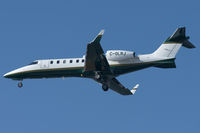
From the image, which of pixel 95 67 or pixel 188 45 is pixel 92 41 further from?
pixel 188 45

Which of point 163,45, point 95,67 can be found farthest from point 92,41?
point 163,45

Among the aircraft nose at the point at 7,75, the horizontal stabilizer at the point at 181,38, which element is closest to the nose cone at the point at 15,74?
the aircraft nose at the point at 7,75

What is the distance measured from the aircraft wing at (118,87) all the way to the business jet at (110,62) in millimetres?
1285

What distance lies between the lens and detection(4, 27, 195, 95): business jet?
179 feet

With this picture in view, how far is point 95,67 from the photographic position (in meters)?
55.6

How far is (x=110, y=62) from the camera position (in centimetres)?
5600

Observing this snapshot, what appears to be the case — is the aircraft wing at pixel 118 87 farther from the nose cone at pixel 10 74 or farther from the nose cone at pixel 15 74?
the nose cone at pixel 10 74

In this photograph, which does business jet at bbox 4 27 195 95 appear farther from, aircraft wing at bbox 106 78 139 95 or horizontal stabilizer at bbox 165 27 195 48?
aircraft wing at bbox 106 78 139 95

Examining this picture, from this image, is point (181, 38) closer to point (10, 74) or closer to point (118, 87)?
point (118, 87)

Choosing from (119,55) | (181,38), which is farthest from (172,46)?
(119,55)

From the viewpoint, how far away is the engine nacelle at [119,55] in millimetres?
54906

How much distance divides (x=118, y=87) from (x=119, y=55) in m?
6.55

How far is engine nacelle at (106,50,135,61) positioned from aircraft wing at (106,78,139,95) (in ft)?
12.3

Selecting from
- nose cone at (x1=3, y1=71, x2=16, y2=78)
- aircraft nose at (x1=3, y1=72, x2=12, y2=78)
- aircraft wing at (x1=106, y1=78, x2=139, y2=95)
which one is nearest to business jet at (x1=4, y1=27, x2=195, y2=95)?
aircraft wing at (x1=106, y1=78, x2=139, y2=95)
